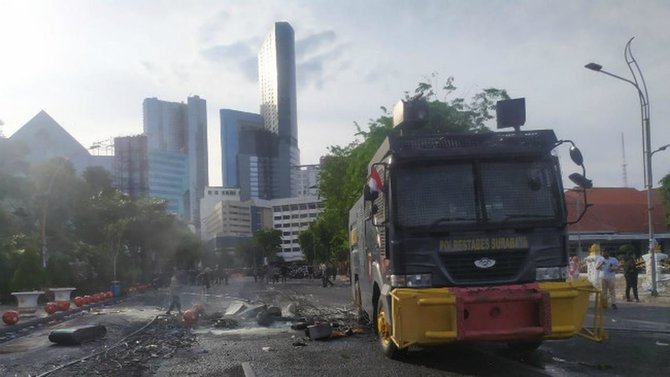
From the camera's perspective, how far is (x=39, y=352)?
1311cm

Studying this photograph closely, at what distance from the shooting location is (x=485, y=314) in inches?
320

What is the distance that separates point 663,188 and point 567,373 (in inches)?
2058

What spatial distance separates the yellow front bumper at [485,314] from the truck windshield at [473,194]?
0.94 meters

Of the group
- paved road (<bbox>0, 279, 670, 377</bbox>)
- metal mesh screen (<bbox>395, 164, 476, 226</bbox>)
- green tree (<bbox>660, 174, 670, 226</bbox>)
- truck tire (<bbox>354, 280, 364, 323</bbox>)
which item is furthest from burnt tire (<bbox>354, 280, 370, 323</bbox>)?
green tree (<bbox>660, 174, 670, 226</bbox>)

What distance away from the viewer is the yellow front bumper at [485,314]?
317 inches

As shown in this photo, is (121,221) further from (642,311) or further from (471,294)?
(471,294)

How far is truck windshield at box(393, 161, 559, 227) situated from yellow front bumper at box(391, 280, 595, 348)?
0.94 m

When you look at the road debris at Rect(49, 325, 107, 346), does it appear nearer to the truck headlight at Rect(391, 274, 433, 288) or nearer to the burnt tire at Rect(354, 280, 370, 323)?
the burnt tire at Rect(354, 280, 370, 323)

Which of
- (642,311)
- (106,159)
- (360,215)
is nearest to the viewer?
(360,215)

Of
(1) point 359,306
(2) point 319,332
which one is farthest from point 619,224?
(2) point 319,332

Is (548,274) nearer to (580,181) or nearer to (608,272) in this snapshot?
(580,181)

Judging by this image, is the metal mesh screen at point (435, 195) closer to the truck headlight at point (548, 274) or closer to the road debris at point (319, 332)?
the truck headlight at point (548, 274)

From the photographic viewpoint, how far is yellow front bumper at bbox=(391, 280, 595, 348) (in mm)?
8062

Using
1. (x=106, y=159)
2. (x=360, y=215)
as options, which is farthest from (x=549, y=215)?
(x=106, y=159)
